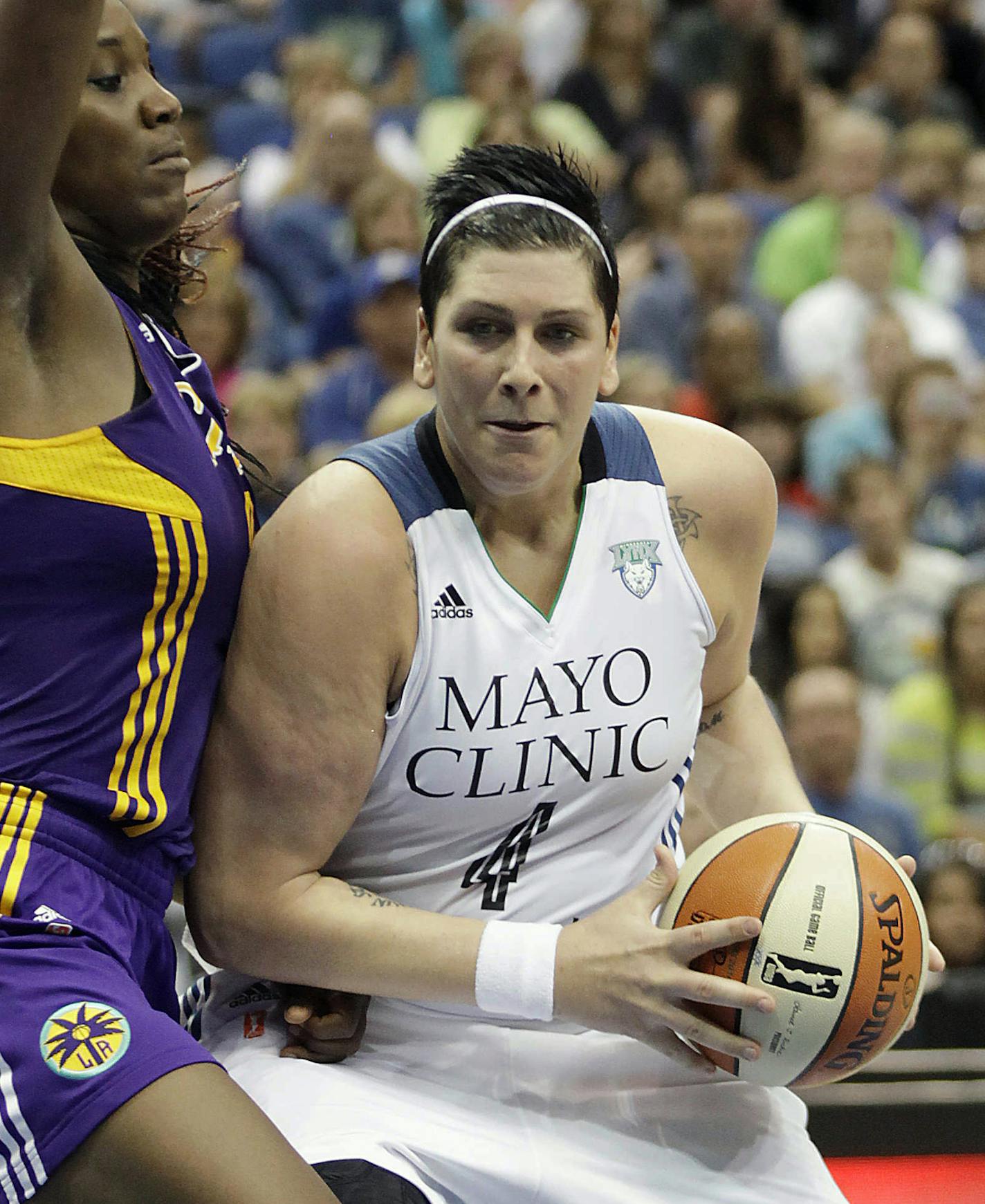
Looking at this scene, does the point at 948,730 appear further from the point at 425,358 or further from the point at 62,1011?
the point at 62,1011

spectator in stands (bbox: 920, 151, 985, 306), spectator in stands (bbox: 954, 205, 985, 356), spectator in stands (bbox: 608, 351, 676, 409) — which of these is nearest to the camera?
spectator in stands (bbox: 608, 351, 676, 409)

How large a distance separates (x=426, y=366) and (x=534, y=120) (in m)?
4.90

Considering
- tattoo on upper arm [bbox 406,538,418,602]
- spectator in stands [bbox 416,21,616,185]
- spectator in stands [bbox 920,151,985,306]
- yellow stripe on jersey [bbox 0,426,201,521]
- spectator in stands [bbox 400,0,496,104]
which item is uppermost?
spectator in stands [bbox 400,0,496,104]

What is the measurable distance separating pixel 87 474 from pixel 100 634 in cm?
22

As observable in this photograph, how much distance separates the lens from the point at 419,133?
7.75 m

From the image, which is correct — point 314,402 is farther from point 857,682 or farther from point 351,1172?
point 351,1172

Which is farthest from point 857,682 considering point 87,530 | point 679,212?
point 87,530

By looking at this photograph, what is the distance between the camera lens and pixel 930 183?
8094 mm

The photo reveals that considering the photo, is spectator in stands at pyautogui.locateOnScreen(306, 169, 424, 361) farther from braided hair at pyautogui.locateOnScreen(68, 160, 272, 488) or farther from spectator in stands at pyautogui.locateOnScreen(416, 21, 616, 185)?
braided hair at pyautogui.locateOnScreen(68, 160, 272, 488)

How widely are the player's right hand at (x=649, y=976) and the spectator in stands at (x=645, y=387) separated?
3.55 metres

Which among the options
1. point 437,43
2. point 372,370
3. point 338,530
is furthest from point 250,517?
point 437,43

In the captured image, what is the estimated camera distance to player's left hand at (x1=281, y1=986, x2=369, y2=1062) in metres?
2.68

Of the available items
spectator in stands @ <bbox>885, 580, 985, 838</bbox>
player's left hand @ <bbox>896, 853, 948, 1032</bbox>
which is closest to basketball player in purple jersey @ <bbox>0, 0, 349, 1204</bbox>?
player's left hand @ <bbox>896, 853, 948, 1032</bbox>

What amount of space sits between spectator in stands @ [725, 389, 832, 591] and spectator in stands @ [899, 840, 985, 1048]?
4.32 ft
